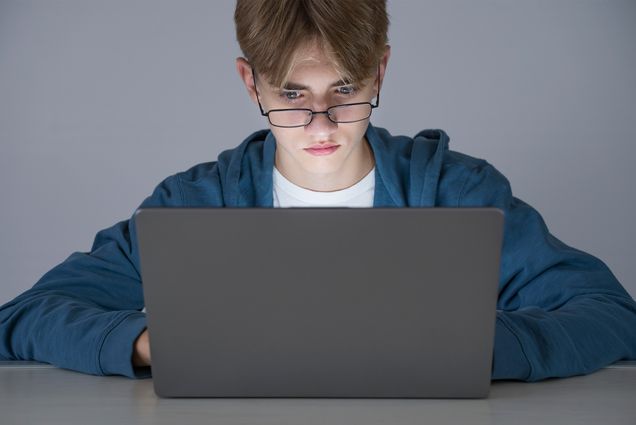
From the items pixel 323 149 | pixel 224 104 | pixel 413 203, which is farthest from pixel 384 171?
pixel 224 104

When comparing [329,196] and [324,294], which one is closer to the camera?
[324,294]

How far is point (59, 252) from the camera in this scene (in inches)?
130

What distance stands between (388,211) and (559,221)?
2153 mm

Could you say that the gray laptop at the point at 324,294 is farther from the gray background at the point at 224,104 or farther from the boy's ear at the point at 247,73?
the gray background at the point at 224,104

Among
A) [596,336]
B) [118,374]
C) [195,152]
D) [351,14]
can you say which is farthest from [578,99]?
[118,374]

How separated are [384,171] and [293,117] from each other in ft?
0.95

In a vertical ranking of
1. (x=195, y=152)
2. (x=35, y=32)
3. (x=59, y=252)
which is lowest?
(x=59, y=252)

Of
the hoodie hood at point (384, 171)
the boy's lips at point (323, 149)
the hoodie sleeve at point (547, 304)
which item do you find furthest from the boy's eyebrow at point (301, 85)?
the hoodie sleeve at point (547, 304)

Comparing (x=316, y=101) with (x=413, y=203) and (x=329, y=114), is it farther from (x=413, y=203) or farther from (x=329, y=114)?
(x=413, y=203)

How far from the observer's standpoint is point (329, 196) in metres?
1.94

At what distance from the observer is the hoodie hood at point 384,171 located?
1876 mm

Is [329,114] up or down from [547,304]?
up

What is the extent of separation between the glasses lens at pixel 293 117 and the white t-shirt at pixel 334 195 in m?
0.26

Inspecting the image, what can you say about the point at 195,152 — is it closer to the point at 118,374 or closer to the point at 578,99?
the point at 578,99
